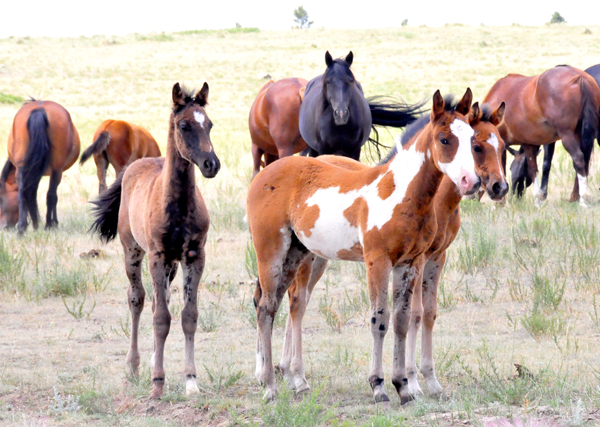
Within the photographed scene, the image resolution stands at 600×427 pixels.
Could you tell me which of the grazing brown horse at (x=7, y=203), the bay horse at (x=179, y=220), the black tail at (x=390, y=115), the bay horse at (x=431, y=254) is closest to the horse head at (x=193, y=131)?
the bay horse at (x=179, y=220)

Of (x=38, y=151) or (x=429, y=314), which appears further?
(x=38, y=151)

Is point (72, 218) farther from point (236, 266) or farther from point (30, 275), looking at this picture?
point (236, 266)

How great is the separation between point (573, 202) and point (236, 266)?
18.9 ft

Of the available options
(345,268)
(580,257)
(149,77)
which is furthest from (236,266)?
(149,77)

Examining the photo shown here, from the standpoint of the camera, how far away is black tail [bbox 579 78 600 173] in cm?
1098

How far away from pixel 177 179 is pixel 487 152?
7.13 feet

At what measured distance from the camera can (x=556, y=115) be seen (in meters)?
11.3

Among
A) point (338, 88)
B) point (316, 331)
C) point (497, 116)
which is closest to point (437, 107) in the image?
point (497, 116)

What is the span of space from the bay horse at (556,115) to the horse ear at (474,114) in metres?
7.02

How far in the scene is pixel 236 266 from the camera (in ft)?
28.9

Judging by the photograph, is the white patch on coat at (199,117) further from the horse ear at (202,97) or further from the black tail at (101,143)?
the black tail at (101,143)

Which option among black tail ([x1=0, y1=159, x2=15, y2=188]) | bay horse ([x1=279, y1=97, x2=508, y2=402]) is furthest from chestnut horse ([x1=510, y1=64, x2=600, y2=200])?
black tail ([x1=0, y1=159, x2=15, y2=188])

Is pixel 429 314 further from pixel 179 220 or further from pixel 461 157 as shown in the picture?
pixel 179 220

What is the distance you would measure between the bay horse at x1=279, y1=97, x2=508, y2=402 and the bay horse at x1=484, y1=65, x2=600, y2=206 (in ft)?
22.1
